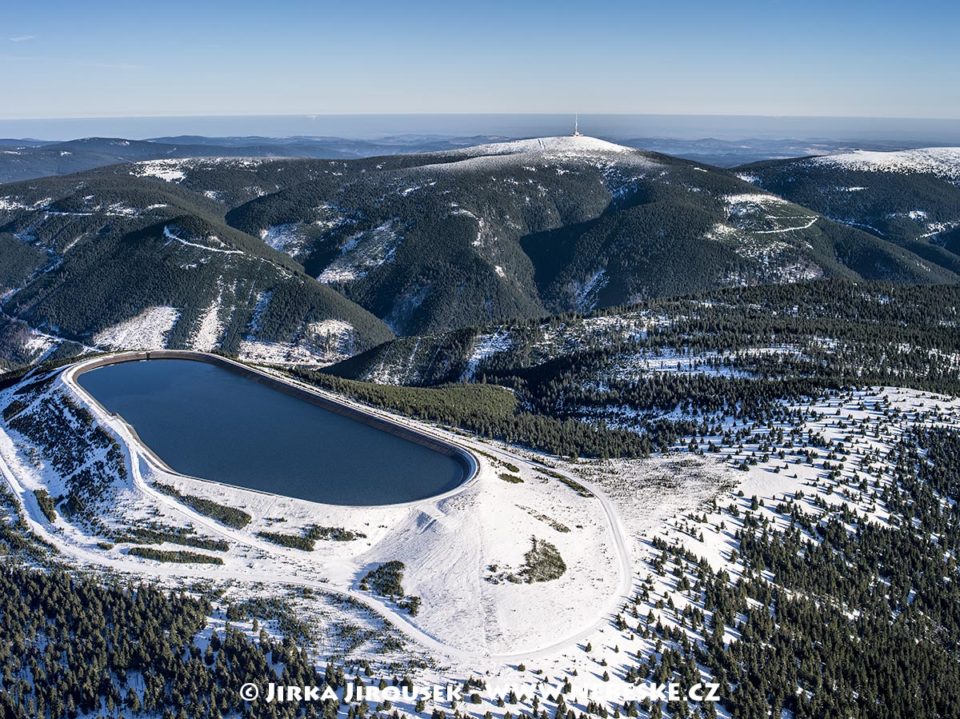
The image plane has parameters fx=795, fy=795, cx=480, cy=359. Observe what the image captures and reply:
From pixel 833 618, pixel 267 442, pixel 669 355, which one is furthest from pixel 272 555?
pixel 669 355

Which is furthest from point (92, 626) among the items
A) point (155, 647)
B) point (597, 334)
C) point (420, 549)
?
point (597, 334)

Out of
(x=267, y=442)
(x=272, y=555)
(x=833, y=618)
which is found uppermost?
(x=267, y=442)

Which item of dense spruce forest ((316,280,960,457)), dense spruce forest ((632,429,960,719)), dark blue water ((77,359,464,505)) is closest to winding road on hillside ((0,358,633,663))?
dense spruce forest ((632,429,960,719))

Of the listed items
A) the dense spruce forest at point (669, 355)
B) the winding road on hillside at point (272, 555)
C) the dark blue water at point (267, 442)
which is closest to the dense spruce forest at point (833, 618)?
the winding road on hillside at point (272, 555)

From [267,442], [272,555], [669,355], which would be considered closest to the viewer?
[272,555]

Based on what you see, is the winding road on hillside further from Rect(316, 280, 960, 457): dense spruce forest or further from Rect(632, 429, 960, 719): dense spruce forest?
Rect(316, 280, 960, 457): dense spruce forest

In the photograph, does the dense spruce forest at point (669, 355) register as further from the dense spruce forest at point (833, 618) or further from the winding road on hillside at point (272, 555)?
the dense spruce forest at point (833, 618)

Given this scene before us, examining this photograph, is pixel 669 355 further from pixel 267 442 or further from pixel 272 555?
pixel 272 555

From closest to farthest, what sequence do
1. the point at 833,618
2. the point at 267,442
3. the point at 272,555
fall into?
the point at 833,618
the point at 272,555
the point at 267,442
